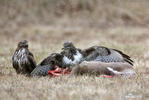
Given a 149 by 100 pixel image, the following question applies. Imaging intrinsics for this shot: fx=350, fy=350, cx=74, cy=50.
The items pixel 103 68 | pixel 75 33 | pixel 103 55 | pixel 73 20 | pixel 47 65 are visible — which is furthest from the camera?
pixel 73 20

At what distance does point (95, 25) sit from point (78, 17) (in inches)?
59.1

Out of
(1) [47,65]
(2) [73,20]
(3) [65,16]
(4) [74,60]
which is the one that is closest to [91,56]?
(4) [74,60]

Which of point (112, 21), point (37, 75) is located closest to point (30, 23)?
point (112, 21)

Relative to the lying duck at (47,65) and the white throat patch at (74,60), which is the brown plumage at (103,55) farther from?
the lying duck at (47,65)

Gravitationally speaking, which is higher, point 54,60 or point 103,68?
point 54,60

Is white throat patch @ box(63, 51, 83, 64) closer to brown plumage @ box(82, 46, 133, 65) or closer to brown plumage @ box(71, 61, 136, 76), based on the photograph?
brown plumage @ box(82, 46, 133, 65)

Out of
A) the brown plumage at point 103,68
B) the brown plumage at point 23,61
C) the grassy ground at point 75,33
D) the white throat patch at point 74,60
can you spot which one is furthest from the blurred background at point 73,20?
the brown plumage at point 103,68

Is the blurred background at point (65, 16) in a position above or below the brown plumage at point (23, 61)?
above

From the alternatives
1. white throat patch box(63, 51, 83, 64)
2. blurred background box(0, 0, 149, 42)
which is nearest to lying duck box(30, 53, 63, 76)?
white throat patch box(63, 51, 83, 64)

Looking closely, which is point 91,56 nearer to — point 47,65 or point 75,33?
point 47,65

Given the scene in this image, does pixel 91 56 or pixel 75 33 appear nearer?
pixel 91 56

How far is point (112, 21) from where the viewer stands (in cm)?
2180

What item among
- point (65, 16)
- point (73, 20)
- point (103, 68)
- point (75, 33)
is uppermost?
point (65, 16)

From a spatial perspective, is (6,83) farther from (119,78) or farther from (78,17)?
(78,17)
